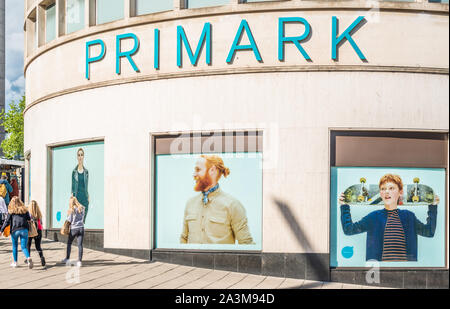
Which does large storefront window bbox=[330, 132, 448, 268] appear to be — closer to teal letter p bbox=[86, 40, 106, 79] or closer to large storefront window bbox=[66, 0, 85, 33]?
teal letter p bbox=[86, 40, 106, 79]

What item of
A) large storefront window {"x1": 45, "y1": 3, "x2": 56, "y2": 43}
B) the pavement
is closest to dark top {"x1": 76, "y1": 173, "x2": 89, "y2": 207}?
the pavement

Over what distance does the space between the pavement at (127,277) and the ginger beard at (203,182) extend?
197 centimetres

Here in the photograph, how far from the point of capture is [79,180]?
1498 centimetres

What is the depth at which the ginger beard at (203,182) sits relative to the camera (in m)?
12.7

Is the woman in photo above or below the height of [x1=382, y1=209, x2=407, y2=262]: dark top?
above

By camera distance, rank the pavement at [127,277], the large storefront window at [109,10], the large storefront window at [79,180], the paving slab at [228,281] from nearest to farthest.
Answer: the pavement at [127,277] < the paving slab at [228,281] < the large storefront window at [109,10] < the large storefront window at [79,180]

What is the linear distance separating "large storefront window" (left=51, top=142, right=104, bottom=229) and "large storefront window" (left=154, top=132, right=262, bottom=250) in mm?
2191

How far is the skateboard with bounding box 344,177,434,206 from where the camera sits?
39.4 feet

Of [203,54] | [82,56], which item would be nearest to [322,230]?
[203,54]

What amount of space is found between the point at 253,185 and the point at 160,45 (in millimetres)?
4387

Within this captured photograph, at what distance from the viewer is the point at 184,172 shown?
12914 millimetres

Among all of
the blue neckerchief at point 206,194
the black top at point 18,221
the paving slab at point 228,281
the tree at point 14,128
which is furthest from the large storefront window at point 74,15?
the tree at point 14,128

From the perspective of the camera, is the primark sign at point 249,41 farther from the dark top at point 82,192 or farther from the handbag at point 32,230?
the handbag at point 32,230
